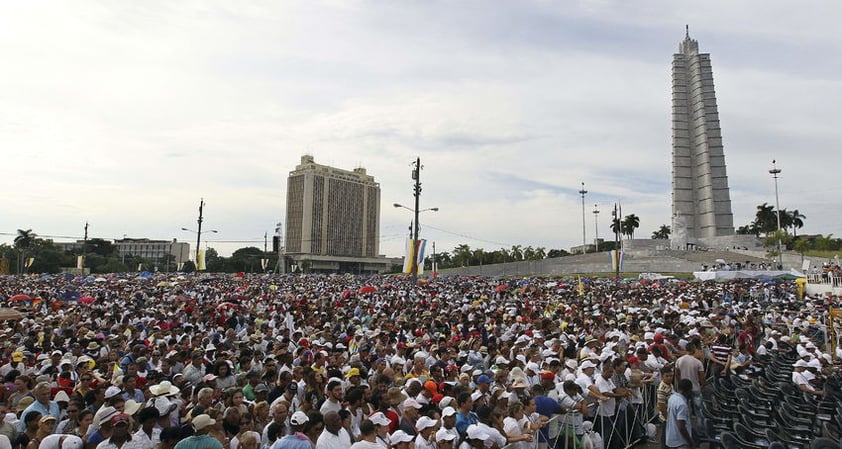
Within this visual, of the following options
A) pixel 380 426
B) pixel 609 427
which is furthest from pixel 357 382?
pixel 609 427

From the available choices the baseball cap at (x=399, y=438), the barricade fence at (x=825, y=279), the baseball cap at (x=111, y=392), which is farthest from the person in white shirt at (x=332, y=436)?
the barricade fence at (x=825, y=279)

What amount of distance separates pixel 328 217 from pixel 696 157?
3676 inches

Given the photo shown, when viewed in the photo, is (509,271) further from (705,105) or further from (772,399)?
(772,399)

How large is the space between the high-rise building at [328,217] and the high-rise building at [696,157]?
288ft

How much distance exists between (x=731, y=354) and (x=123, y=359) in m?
11.6

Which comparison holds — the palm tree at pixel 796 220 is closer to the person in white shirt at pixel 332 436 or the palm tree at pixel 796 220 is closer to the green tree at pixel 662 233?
the green tree at pixel 662 233

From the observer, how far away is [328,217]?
15138 cm

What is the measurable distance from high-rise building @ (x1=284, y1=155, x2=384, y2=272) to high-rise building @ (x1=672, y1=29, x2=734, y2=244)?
87888mm

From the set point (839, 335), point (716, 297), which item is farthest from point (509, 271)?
point (839, 335)

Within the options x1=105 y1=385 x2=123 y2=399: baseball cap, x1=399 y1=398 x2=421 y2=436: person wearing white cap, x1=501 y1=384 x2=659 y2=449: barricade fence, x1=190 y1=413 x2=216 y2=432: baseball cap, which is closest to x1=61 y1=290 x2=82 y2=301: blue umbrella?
x1=105 y1=385 x2=123 y2=399: baseball cap

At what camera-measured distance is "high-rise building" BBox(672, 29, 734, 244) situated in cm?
9281

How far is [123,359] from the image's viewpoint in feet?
31.4

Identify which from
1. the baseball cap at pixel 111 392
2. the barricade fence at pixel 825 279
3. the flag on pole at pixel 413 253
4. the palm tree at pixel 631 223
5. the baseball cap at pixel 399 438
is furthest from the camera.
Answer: the palm tree at pixel 631 223

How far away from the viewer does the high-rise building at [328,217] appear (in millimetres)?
146250
